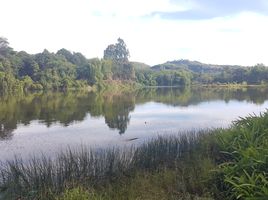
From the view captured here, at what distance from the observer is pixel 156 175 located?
11.2m

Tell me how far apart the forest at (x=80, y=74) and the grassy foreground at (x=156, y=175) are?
74226mm

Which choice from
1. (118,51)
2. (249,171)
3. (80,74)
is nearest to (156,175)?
(249,171)

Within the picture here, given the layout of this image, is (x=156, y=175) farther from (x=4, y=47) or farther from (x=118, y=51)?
(x=118, y=51)

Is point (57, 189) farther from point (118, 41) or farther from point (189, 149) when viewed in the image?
point (118, 41)

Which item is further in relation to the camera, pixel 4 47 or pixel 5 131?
pixel 4 47

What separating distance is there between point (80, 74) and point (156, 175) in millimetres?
110732

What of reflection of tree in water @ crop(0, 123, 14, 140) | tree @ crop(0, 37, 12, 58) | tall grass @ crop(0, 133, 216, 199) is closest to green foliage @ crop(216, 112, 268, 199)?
tall grass @ crop(0, 133, 216, 199)

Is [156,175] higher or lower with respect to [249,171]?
lower

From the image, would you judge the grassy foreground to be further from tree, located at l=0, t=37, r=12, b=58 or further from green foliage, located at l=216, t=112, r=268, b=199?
tree, located at l=0, t=37, r=12, b=58

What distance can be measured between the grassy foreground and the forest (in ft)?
244

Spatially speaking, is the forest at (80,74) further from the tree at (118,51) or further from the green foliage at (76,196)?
the green foliage at (76,196)

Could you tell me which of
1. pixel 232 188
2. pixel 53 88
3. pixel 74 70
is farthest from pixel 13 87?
pixel 232 188

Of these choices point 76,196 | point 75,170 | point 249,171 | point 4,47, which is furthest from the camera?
point 4,47

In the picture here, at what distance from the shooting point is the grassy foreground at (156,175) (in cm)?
902
